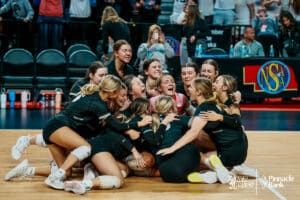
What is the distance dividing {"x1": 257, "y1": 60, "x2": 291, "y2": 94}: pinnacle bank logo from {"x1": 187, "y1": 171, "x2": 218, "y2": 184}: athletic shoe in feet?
24.5

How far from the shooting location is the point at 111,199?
6664 millimetres

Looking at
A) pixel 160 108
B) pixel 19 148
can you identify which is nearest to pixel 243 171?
pixel 160 108

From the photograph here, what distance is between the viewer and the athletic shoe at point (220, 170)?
7.38 m

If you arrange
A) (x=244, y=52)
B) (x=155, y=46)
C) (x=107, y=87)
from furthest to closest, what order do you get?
(x=244, y=52)
(x=155, y=46)
(x=107, y=87)

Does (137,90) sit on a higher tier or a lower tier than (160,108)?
higher

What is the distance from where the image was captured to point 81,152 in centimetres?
719

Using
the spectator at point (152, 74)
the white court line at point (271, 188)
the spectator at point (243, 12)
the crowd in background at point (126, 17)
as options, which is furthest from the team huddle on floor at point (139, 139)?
the spectator at point (243, 12)

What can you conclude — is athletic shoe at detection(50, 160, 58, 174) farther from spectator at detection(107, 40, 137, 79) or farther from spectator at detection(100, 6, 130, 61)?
spectator at detection(100, 6, 130, 61)

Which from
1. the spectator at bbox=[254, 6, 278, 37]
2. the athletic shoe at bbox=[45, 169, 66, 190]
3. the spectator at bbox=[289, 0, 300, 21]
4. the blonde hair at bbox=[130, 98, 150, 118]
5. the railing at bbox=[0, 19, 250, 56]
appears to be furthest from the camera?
the spectator at bbox=[289, 0, 300, 21]

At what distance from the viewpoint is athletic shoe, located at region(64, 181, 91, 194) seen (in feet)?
22.3

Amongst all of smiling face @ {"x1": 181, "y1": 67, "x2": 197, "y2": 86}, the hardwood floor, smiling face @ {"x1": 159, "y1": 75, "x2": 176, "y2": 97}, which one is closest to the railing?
smiling face @ {"x1": 181, "y1": 67, "x2": 197, "y2": 86}

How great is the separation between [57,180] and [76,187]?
0.31 metres

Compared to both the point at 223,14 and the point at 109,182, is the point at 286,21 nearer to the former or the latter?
the point at 223,14

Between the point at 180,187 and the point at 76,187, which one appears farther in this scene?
the point at 180,187
